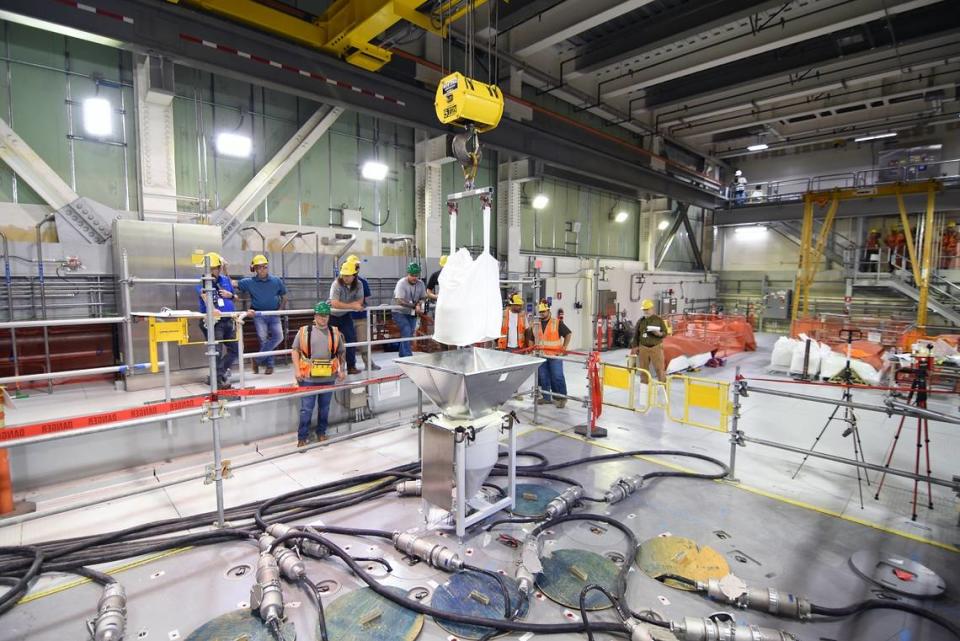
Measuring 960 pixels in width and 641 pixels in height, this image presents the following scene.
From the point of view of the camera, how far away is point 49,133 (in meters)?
6.65

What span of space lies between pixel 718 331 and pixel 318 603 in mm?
11702

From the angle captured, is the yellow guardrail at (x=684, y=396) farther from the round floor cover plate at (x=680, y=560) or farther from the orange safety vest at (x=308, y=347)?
the orange safety vest at (x=308, y=347)

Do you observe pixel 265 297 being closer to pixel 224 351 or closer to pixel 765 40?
pixel 224 351

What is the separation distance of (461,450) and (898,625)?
2.87m

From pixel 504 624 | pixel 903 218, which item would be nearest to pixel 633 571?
pixel 504 624

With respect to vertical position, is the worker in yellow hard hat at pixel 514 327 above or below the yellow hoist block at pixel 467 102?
below

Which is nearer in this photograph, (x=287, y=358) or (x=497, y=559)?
(x=497, y=559)

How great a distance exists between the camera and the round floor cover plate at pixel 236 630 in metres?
2.54

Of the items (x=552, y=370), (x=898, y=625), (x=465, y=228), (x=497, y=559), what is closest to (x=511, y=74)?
(x=465, y=228)

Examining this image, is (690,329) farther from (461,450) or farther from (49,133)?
(49,133)

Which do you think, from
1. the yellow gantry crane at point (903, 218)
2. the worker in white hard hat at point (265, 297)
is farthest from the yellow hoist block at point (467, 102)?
the yellow gantry crane at point (903, 218)

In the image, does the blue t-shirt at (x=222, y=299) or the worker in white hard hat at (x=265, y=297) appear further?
the worker in white hard hat at (x=265, y=297)

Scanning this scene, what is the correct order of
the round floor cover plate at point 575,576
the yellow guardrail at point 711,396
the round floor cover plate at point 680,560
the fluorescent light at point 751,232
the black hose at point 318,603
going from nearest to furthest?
the black hose at point 318,603 → the round floor cover plate at point 575,576 → the round floor cover plate at point 680,560 → the yellow guardrail at point 711,396 → the fluorescent light at point 751,232

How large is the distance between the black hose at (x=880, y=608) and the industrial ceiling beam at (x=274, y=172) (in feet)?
28.9
